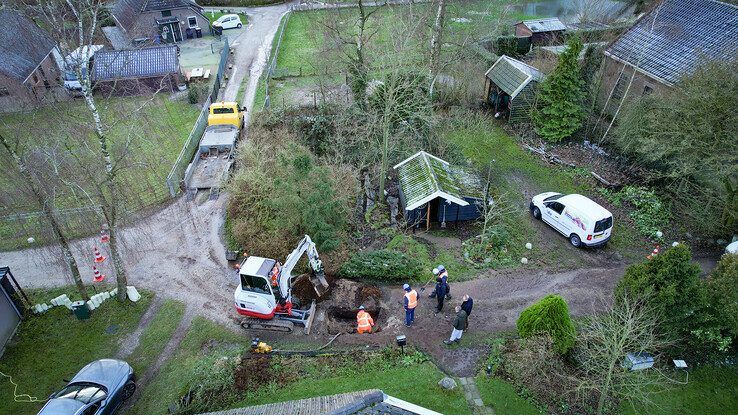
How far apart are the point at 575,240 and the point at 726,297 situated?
639cm

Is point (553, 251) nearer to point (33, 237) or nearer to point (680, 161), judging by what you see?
point (680, 161)

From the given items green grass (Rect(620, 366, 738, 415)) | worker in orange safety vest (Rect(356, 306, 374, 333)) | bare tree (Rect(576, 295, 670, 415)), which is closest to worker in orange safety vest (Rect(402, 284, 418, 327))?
worker in orange safety vest (Rect(356, 306, 374, 333))

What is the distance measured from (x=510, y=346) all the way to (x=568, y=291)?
4165 mm

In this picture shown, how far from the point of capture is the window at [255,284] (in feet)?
52.2

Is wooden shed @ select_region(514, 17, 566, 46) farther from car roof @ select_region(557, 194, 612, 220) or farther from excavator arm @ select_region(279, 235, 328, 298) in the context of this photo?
excavator arm @ select_region(279, 235, 328, 298)

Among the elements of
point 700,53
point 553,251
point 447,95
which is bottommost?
point 553,251

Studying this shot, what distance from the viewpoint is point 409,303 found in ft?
51.8

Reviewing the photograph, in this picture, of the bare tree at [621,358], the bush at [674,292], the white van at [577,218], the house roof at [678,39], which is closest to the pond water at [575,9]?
the house roof at [678,39]

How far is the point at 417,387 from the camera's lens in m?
14.1

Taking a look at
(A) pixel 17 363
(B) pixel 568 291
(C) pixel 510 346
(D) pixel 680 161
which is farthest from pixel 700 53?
(A) pixel 17 363

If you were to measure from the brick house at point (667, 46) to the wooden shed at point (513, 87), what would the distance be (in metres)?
4.29

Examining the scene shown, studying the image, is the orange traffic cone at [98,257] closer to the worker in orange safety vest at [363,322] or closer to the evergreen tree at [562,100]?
the worker in orange safety vest at [363,322]

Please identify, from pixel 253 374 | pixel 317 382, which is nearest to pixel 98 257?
pixel 253 374

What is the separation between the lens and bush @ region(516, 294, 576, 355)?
562 inches
